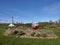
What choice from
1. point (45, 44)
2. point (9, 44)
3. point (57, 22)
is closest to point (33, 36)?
point (45, 44)

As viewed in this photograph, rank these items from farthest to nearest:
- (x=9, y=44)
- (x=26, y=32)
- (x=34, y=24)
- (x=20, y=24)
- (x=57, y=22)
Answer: (x=57, y=22) < (x=20, y=24) < (x=26, y=32) < (x=34, y=24) < (x=9, y=44)

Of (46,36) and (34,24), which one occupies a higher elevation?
(34,24)

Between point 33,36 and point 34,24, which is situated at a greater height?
point 34,24

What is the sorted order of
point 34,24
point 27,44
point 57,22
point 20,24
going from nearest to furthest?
point 34,24 → point 27,44 → point 20,24 → point 57,22

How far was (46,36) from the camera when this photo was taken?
40.1 feet

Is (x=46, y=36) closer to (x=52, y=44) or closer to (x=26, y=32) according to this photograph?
(x=26, y=32)

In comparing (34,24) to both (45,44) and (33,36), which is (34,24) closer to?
(45,44)

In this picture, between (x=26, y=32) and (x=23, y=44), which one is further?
(x=26, y=32)

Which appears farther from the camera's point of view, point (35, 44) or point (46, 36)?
point (46, 36)

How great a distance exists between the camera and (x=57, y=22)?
85.7 feet

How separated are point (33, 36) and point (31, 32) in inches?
27.1

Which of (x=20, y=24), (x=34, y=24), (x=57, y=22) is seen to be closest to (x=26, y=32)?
(x=20, y=24)

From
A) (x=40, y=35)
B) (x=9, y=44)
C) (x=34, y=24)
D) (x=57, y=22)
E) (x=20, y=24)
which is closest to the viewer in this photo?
(x=9, y=44)

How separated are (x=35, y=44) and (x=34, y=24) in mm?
1698
